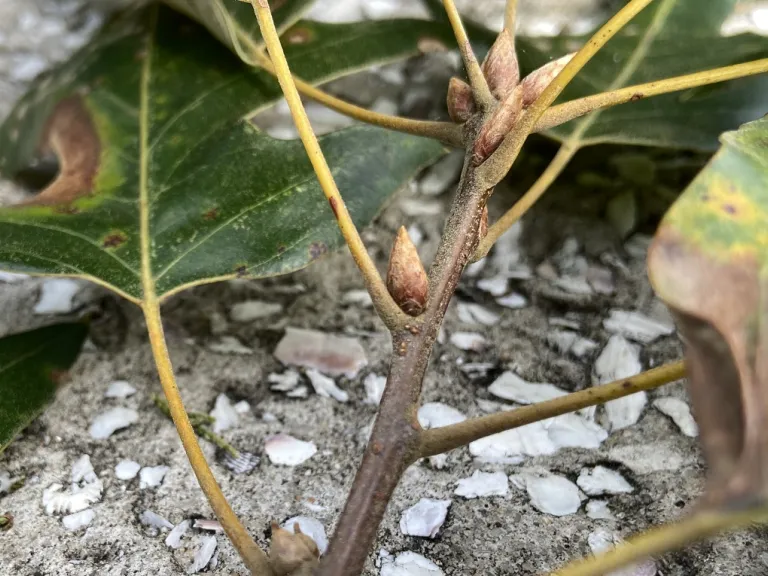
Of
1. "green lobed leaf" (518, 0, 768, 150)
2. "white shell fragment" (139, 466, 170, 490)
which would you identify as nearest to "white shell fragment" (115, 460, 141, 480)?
"white shell fragment" (139, 466, 170, 490)

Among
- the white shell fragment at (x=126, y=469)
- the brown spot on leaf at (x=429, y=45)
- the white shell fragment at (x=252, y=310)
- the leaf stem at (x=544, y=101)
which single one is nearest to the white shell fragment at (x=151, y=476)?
the white shell fragment at (x=126, y=469)

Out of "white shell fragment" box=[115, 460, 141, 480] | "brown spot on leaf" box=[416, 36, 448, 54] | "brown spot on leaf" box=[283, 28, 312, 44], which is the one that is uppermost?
"brown spot on leaf" box=[416, 36, 448, 54]

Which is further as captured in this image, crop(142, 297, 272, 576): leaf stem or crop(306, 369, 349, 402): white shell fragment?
crop(306, 369, 349, 402): white shell fragment

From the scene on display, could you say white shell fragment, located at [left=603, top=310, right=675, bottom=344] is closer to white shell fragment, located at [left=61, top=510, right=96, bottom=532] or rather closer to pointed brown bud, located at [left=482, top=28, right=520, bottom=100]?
pointed brown bud, located at [left=482, top=28, right=520, bottom=100]

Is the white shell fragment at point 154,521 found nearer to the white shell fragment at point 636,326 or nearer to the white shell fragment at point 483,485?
the white shell fragment at point 483,485

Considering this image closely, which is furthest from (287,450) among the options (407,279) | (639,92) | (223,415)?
(639,92)

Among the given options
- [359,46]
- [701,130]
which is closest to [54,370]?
[359,46]

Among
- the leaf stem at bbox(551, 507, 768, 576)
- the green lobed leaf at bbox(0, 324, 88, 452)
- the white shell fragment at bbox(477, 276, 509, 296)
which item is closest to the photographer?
the leaf stem at bbox(551, 507, 768, 576)
